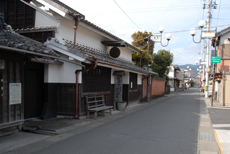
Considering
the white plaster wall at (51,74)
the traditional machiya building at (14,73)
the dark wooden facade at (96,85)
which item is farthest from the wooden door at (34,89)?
the dark wooden facade at (96,85)

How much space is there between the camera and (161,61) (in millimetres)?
32031

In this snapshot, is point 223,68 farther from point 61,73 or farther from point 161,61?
point 61,73

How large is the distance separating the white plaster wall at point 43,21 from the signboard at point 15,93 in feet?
14.2

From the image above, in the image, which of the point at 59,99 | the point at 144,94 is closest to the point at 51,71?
the point at 59,99

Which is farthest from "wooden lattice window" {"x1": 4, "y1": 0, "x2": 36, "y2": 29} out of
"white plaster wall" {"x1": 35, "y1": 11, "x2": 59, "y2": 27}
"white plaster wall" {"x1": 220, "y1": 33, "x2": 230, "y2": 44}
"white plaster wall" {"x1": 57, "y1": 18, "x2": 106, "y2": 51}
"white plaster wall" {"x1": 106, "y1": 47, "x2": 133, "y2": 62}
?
"white plaster wall" {"x1": 220, "y1": 33, "x2": 230, "y2": 44}

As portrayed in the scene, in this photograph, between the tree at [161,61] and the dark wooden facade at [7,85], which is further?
the tree at [161,61]

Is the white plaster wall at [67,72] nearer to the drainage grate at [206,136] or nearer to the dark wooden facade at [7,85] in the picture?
the dark wooden facade at [7,85]

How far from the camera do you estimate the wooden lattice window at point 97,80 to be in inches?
424

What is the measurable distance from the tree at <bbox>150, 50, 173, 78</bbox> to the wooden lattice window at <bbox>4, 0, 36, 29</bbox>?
23.8m

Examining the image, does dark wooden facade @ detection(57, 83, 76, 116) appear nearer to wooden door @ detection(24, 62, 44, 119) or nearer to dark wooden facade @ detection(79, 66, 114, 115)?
dark wooden facade @ detection(79, 66, 114, 115)

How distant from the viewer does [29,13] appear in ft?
35.0

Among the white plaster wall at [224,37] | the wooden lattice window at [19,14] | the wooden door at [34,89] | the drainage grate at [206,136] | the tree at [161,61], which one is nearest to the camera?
the drainage grate at [206,136]

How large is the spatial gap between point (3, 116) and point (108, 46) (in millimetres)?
10536

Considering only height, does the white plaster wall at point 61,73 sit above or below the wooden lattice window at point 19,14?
below
